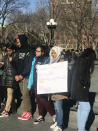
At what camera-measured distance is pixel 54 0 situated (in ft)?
84.4

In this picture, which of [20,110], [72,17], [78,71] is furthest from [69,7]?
[78,71]

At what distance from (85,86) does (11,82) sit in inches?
91.1

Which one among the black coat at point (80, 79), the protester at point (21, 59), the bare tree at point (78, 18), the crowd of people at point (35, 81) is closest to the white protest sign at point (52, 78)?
the crowd of people at point (35, 81)

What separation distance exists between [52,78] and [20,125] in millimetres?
1481

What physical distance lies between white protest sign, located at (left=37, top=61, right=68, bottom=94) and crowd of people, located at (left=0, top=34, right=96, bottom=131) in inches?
4.0

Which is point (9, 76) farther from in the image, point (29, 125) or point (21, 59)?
point (29, 125)

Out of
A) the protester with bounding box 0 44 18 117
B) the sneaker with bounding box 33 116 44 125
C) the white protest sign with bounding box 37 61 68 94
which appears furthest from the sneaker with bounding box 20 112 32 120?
the white protest sign with bounding box 37 61 68 94

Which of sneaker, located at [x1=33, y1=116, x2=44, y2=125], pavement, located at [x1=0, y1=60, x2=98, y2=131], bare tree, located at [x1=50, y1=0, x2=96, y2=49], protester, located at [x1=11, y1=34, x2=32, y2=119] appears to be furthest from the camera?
bare tree, located at [x1=50, y1=0, x2=96, y2=49]

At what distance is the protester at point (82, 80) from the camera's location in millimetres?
4297

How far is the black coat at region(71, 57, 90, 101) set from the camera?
4.29 meters

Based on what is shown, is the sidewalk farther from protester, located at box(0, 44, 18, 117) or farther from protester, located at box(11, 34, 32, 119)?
protester, located at box(0, 44, 18, 117)

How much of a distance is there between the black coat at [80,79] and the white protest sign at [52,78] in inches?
16.4

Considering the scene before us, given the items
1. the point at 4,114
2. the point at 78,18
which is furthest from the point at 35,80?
the point at 78,18

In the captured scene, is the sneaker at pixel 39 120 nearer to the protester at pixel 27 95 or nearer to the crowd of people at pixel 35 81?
the crowd of people at pixel 35 81
